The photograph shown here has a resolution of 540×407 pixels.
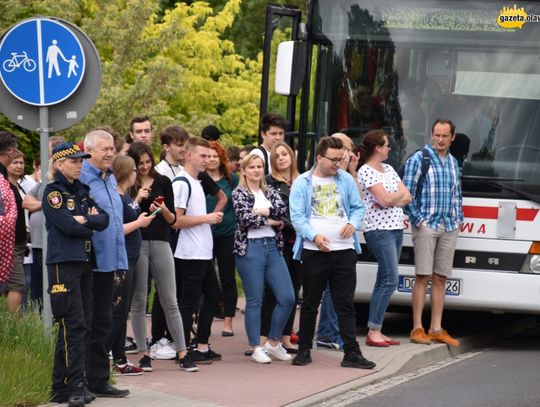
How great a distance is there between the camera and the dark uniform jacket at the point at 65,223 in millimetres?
8734

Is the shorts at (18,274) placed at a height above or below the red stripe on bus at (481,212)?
below

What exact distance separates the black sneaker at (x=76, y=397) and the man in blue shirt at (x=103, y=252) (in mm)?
506

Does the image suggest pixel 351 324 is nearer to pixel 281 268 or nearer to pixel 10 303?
pixel 281 268

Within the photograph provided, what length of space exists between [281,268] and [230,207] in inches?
62.9

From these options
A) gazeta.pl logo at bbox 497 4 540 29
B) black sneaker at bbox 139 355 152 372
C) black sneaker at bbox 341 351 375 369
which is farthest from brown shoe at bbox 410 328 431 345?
black sneaker at bbox 139 355 152 372

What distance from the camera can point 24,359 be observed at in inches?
372

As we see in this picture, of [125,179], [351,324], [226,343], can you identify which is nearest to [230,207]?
[226,343]

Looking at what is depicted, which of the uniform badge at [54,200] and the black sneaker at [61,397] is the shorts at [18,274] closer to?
the black sneaker at [61,397]

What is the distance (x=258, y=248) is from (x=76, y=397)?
2960 mm

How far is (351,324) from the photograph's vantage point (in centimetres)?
1138

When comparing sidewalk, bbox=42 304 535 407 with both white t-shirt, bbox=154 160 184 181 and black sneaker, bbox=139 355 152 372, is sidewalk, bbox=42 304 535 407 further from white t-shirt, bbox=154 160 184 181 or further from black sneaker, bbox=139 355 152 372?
white t-shirt, bbox=154 160 184 181

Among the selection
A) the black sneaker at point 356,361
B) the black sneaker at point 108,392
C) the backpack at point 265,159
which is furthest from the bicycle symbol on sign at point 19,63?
the black sneaker at point 356,361

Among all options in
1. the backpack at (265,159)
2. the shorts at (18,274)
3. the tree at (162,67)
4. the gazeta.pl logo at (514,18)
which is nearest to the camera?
the shorts at (18,274)

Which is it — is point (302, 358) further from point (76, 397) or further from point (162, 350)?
point (76, 397)
